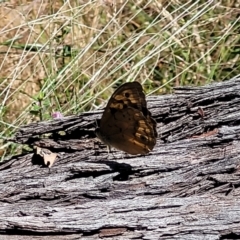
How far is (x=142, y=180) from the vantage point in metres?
2.31

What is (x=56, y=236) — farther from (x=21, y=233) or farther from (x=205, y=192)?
(x=205, y=192)

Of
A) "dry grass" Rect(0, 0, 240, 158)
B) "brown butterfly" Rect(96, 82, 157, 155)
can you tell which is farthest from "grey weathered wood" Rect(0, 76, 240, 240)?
"dry grass" Rect(0, 0, 240, 158)

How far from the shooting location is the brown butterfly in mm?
2446

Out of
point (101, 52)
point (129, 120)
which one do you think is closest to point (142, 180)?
point (129, 120)

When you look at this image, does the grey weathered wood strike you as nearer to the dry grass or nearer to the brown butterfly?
the brown butterfly

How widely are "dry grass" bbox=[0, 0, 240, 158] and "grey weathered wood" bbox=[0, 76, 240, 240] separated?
589 mm

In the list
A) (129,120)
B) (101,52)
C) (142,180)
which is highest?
(101,52)

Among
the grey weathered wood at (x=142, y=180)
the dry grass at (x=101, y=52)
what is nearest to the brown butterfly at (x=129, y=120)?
the grey weathered wood at (x=142, y=180)

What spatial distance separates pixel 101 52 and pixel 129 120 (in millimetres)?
1285

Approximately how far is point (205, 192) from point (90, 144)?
50 cm

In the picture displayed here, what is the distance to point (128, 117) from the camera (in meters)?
2.55

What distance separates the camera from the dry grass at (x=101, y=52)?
10.8ft

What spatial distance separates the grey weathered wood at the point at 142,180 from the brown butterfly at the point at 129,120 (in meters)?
0.04

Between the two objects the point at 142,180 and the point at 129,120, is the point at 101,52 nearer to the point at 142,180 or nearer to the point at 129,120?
the point at 129,120
